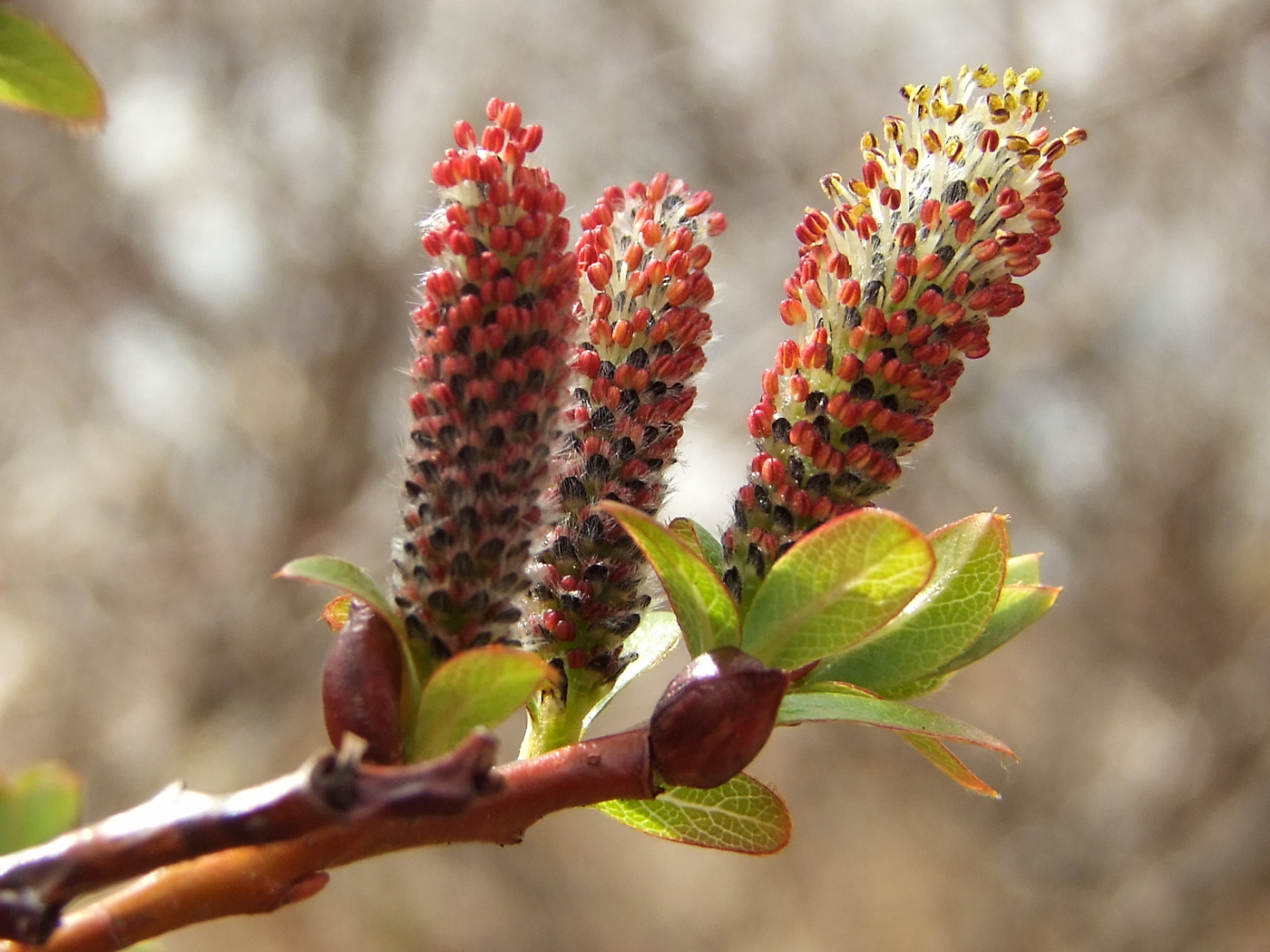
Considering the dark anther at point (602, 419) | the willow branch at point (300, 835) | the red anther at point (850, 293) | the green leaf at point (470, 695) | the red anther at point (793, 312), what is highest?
the red anther at point (793, 312)

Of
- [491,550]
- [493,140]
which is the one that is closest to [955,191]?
[493,140]

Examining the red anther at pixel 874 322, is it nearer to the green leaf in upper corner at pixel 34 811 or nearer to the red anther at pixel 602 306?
the red anther at pixel 602 306

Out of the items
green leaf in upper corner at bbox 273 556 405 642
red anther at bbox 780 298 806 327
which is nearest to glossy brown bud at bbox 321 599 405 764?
green leaf in upper corner at bbox 273 556 405 642

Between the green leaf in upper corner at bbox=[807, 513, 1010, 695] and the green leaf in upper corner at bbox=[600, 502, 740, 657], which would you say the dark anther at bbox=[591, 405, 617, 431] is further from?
the green leaf in upper corner at bbox=[807, 513, 1010, 695]

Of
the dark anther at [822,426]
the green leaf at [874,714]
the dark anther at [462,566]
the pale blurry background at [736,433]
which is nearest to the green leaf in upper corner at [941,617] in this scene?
the green leaf at [874,714]

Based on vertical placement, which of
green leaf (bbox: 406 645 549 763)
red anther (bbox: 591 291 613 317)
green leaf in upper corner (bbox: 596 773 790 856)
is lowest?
green leaf in upper corner (bbox: 596 773 790 856)

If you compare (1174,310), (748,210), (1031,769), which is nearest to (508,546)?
(748,210)

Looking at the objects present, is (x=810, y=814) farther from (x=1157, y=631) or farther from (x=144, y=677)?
(x=144, y=677)
